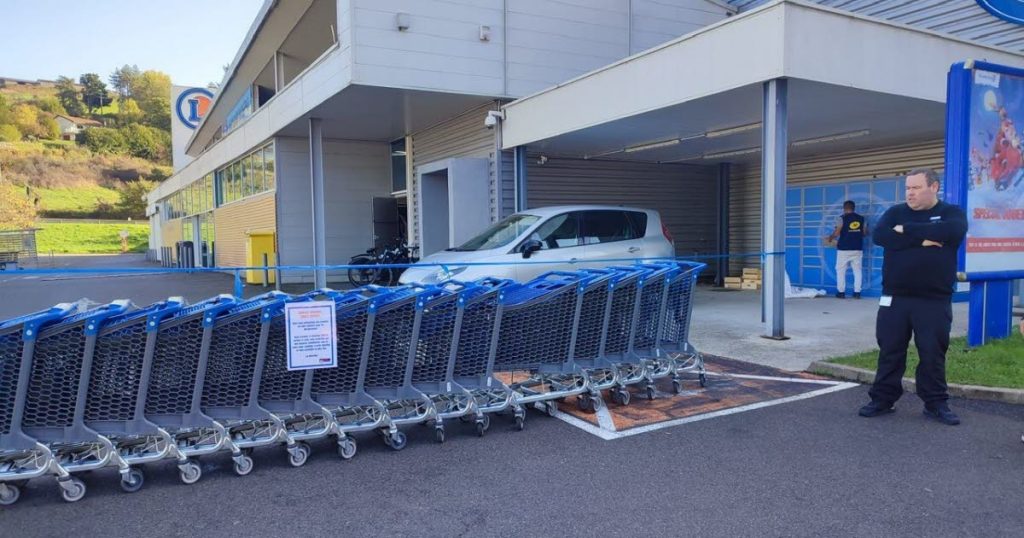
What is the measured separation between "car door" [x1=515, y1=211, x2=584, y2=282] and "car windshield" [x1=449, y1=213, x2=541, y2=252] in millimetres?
231

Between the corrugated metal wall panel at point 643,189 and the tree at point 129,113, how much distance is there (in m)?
116

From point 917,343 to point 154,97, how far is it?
147 meters

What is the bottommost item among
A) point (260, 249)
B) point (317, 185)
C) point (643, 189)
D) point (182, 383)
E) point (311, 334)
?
point (182, 383)

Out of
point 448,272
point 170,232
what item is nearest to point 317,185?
point 448,272

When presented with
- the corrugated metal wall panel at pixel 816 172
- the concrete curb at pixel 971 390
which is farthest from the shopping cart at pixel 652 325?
the corrugated metal wall panel at pixel 816 172

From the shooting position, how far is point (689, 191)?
16000mm

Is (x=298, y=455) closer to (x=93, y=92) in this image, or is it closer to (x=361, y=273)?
(x=361, y=273)

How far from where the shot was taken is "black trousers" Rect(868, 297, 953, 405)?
16.0 ft

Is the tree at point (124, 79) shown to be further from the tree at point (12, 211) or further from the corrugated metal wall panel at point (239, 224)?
the corrugated metal wall panel at point (239, 224)

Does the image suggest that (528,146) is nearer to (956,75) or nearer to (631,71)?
(631,71)

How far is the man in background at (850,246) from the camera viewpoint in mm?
12039

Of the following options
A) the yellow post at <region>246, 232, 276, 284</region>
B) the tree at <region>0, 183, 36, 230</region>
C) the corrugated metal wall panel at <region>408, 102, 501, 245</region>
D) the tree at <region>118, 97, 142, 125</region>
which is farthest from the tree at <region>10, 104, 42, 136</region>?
the corrugated metal wall panel at <region>408, 102, 501, 245</region>

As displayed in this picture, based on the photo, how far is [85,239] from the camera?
6294 centimetres

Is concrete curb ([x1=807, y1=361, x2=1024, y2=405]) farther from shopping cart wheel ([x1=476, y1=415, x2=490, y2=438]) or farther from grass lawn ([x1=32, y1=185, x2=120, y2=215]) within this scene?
grass lawn ([x1=32, y1=185, x2=120, y2=215])
